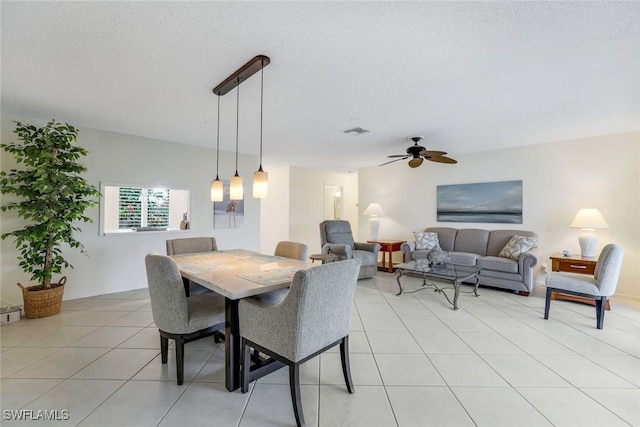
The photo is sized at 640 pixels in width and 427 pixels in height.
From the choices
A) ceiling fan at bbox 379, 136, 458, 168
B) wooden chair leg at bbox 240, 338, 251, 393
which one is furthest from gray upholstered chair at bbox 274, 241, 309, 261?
ceiling fan at bbox 379, 136, 458, 168

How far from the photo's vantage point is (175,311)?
1842mm

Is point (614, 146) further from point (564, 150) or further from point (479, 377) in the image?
point (479, 377)

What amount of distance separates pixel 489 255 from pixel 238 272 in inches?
170

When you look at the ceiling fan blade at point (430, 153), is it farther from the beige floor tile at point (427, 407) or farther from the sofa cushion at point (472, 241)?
the beige floor tile at point (427, 407)

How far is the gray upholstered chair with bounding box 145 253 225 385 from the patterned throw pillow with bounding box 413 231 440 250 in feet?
13.1

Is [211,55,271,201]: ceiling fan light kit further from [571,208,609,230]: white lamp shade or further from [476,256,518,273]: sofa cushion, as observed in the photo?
[571,208,609,230]: white lamp shade

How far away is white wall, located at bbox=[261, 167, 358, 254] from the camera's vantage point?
6.80 meters

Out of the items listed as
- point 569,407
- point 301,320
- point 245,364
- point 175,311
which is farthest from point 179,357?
point 569,407

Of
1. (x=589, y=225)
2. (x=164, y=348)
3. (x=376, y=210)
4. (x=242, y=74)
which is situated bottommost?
(x=164, y=348)

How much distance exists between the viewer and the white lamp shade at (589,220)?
12.2 feet

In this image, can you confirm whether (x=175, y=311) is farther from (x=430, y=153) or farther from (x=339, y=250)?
(x=430, y=153)

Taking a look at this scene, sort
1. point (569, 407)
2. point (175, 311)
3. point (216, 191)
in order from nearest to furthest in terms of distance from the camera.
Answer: point (569, 407) → point (175, 311) → point (216, 191)
